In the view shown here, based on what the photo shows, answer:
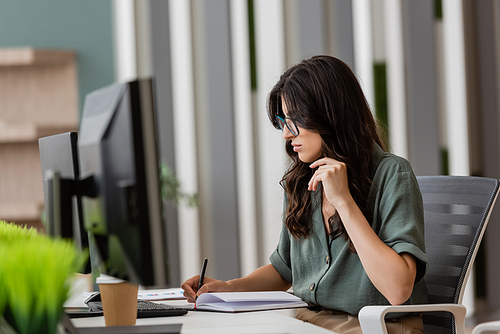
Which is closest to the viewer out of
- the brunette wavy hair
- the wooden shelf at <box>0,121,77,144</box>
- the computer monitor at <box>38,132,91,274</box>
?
the computer monitor at <box>38,132,91,274</box>

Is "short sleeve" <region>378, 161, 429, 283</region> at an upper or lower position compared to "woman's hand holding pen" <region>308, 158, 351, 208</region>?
lower

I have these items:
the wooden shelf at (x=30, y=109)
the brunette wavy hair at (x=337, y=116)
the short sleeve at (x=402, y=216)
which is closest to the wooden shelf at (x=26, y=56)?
the wooden shelf at (x=30, y=109)

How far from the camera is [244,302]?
4.07 feet

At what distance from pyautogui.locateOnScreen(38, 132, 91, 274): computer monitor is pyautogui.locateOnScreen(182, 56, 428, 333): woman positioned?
546 mm

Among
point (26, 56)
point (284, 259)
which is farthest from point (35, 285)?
point (26, 56)

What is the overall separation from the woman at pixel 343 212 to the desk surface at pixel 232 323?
8.9 inches

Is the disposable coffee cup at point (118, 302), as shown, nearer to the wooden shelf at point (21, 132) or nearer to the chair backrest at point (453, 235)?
the chair backrest at point (453, 235)

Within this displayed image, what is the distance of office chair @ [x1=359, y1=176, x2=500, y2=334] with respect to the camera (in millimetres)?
1352

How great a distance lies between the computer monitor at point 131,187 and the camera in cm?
69

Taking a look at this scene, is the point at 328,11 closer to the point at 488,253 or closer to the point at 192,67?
the point at 192,67

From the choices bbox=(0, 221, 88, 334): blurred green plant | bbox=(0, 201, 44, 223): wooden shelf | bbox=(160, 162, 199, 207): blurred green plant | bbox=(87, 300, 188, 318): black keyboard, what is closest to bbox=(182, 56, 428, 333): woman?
bbox=(87, 300, 188, 318): black keyboard

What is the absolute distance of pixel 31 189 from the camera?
3.07 m

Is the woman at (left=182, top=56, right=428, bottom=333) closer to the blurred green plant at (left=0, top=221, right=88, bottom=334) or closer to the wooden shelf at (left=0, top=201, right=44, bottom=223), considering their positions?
the blurred green plant at (left=0, top=221, right=88, bottom=334)

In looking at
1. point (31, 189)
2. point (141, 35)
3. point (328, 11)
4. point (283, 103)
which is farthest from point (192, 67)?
point (283, 103)
